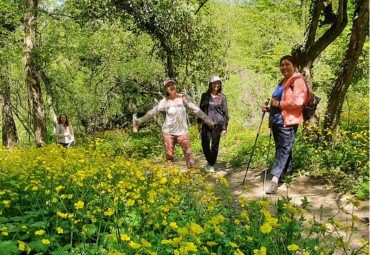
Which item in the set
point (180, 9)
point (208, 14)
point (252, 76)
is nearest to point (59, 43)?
point (180, 9)

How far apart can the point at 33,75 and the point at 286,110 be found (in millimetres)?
8361

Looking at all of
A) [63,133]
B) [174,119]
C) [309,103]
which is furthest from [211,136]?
[63,133]

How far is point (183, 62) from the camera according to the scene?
10.5 metres

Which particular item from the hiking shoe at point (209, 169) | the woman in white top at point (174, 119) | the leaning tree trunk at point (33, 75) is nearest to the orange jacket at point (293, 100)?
the woman in white top at point (174, 119)

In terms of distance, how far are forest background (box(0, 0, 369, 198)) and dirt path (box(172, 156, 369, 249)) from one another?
0.89ft

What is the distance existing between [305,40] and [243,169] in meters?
3.39

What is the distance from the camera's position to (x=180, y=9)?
8.10 metres

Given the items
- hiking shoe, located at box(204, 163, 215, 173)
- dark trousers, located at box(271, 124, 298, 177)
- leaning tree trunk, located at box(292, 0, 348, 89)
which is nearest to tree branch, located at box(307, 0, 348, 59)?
leaning tree trunk, located at box(292, 0, 348, 89)

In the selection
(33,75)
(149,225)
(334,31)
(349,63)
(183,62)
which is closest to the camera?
(149,225)

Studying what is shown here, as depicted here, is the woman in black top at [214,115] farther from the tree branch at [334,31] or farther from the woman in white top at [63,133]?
the woman in white top at [63,133]

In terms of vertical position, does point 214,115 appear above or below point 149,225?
above

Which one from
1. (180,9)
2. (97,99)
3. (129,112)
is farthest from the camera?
(129,112)

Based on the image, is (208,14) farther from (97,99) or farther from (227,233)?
(97,99)

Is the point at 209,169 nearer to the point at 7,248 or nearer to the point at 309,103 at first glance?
the point at 309,103
